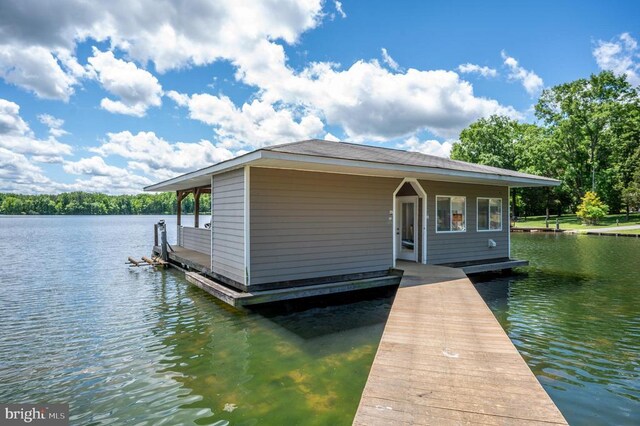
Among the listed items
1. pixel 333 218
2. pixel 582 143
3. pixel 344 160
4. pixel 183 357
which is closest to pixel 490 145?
pixel 582 143

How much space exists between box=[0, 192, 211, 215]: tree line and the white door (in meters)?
81.6

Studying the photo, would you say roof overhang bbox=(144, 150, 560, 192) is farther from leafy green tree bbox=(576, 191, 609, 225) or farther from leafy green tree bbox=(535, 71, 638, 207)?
leafy green tree bbox=(535, 71, 638, 207)

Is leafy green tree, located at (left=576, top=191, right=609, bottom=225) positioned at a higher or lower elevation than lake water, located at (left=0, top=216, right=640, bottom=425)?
higher

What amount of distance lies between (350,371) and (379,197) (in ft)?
15.9

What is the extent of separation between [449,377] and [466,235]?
25.8 feet

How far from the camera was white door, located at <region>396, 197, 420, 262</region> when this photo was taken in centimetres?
957

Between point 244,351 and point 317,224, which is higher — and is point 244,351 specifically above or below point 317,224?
below

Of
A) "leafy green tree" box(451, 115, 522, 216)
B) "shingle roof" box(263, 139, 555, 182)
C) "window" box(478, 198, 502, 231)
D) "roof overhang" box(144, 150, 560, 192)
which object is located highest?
"leafy green tree" box(451, 115, 522, 216)

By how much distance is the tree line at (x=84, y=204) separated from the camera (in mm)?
86750

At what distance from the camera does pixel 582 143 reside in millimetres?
35156

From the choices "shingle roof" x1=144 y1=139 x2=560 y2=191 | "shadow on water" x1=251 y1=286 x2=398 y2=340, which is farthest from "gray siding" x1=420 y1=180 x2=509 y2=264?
"shadow on water" x1=251 y1=286 x2=398 y2=340

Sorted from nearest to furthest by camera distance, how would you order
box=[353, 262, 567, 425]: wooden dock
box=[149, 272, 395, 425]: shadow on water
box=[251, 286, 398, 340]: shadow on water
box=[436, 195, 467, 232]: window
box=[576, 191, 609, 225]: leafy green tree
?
box=[353, 262, 567, 425]: wooden dock → box=[149, 272, 395, 425]: shadow on water → box=[251, 286, 398, 340]: shadow on water → box=[436, 195, 467, 232]: window → box=[576, 191, 609, 225]: leafy green tree

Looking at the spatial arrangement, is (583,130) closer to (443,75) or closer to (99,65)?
(443,75)

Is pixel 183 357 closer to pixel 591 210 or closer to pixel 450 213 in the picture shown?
pixel 450 213
